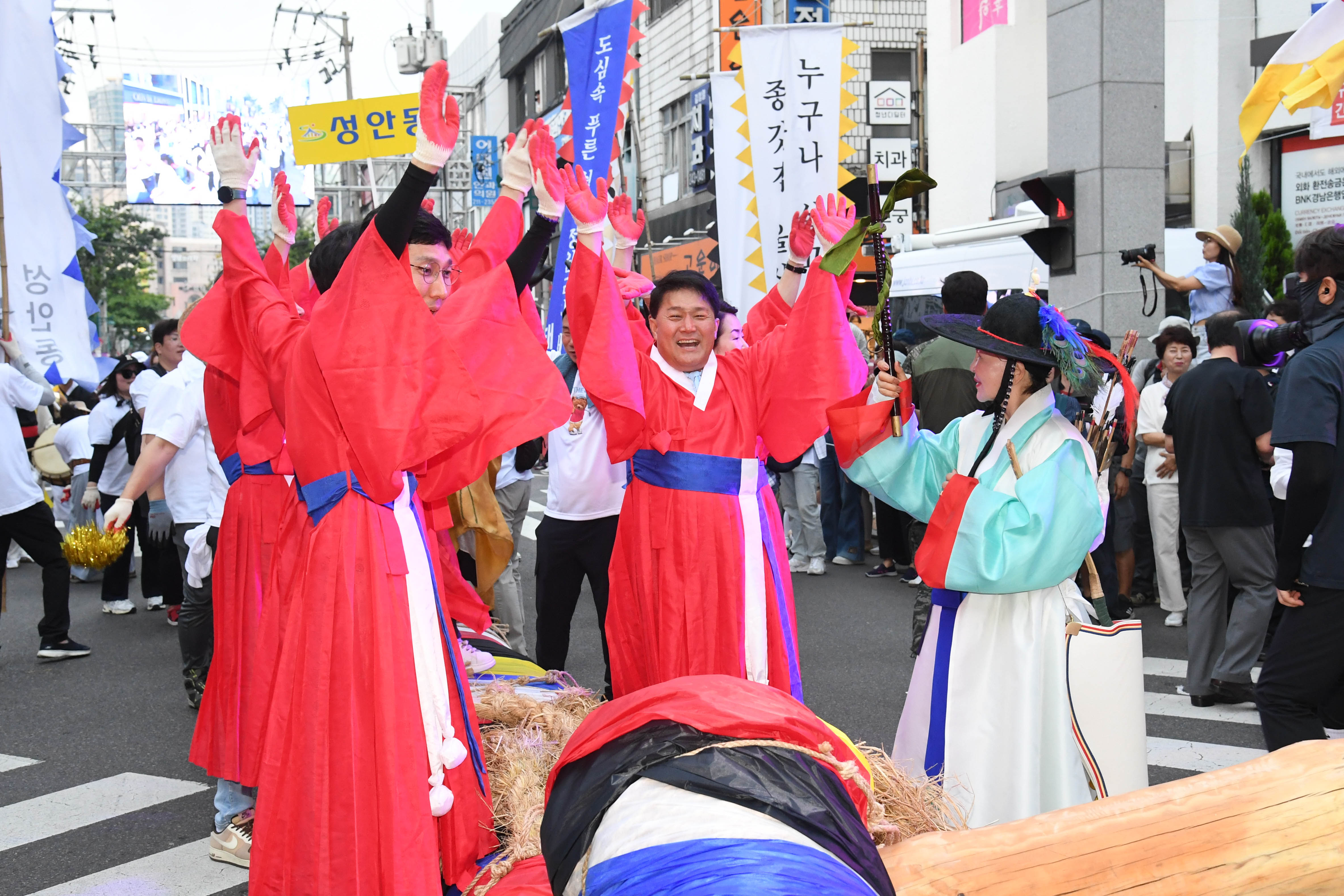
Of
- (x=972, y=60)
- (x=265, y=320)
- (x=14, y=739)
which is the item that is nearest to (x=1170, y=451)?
(x=265, y=320)

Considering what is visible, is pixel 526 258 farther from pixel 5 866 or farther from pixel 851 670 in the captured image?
pixel 851 670

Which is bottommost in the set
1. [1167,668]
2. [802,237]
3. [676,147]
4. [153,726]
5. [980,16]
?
[1167,668]

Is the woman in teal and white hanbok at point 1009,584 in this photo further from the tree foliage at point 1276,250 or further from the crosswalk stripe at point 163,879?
the tree foliage at point 1276,250

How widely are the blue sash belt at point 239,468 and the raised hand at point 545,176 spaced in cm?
160

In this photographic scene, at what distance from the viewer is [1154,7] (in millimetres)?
9039

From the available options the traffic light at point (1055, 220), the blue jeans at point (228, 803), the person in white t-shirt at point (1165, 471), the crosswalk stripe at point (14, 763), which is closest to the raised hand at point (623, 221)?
the blue jeans at point (228, 803)

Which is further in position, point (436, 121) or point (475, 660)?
point (475, 660)

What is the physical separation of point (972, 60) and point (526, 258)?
13.2m

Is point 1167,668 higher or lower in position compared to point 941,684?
lower

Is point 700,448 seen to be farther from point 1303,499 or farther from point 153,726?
point 153,726

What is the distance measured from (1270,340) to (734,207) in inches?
191

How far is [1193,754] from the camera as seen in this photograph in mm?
4613

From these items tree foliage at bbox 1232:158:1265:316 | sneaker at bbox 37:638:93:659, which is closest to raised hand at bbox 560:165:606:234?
sneaker at bbox 37:638:93:659

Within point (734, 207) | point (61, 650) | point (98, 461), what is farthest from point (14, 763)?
point (734, 207)
